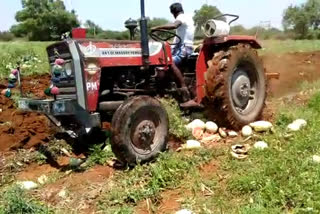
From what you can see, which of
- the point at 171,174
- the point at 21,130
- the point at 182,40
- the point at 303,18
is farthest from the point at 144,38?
the point at 303,18

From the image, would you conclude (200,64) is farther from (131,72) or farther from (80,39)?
(80,39)

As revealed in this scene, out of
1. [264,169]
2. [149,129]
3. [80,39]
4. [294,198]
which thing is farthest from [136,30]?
[294,198]

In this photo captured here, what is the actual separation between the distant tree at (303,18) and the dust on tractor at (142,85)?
47.0m

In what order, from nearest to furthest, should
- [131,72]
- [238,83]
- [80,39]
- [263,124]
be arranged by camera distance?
[80,39] → [131,72] → [263,124] → [238,83]

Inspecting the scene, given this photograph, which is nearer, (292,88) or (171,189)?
(171,189)

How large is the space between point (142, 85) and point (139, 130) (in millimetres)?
1043

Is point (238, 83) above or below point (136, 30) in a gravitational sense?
below

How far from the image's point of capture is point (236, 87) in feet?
23.8

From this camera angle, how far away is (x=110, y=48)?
5.93 m

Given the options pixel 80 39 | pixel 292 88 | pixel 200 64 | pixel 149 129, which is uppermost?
pixel 80 39

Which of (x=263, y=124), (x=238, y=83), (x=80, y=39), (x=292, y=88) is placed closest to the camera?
(x=80, y=39)

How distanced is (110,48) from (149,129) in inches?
43.7

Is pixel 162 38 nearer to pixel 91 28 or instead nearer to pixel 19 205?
pixel 91 28

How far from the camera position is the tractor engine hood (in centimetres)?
570
